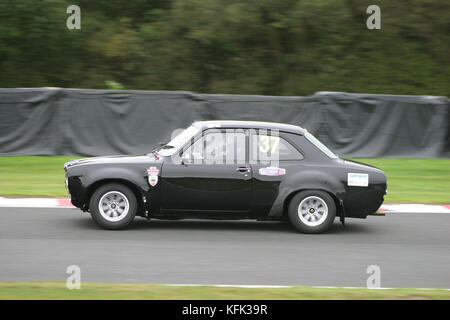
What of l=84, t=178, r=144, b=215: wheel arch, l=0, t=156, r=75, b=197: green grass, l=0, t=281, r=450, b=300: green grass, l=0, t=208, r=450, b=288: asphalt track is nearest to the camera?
l=0, t=281, r=450, b=300: green grass

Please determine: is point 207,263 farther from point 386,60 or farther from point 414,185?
point 386,60

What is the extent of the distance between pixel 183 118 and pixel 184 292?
1242 cm

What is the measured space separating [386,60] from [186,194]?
2083 cm

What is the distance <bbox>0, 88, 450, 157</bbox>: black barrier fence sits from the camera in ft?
59.9

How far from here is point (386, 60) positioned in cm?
2848

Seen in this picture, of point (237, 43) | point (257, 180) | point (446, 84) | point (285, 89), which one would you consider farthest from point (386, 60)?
point (257, 180)

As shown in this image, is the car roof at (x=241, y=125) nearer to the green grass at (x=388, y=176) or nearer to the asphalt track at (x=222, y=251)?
the asphalt track at (x=222, y=251)

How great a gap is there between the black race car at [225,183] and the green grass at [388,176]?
3.73 meters

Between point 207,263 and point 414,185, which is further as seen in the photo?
point 414,185

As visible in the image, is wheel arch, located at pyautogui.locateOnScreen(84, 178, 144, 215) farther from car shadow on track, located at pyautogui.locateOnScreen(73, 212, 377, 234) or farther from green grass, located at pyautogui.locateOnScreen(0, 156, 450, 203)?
green grass, located at pyautogui.locateOnScreen(0, 156, 450, 203)

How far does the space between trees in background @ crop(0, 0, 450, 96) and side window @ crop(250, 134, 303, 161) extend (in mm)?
16832

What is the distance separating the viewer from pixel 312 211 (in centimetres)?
975

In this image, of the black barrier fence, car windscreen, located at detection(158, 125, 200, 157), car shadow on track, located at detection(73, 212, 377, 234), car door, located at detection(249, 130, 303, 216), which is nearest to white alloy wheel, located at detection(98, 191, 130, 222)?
car shadow on track, located at detection(73, 212, 377, 234)

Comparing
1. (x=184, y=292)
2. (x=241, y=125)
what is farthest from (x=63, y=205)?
(x=184, y=292)
